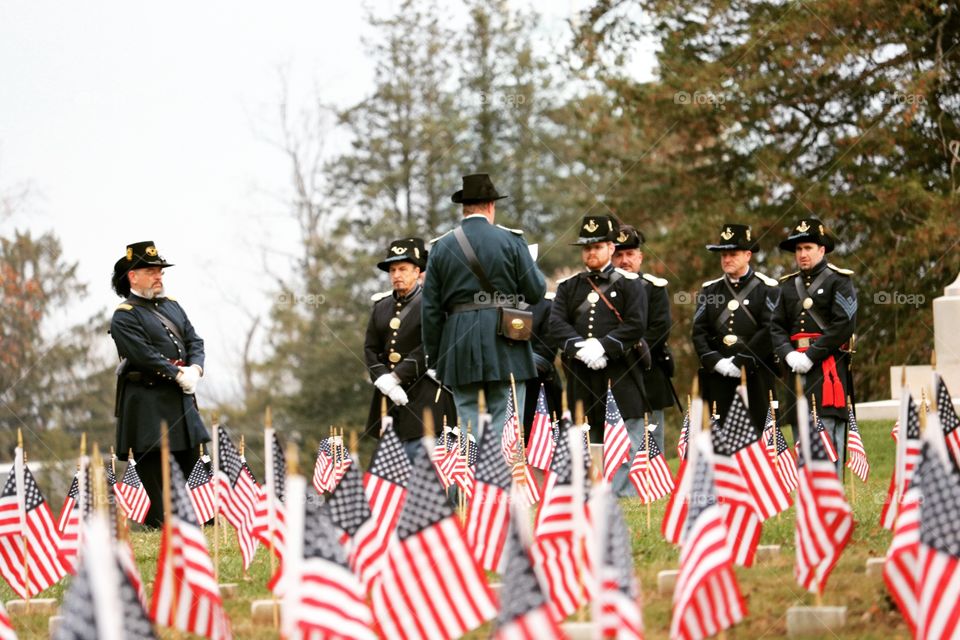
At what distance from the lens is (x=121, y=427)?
12.0 meters

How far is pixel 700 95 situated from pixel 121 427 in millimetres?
13430

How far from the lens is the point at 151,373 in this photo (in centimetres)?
1188

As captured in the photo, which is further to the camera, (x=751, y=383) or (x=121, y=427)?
(x=751, y=383)

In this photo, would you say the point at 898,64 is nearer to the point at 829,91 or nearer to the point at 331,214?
the point at 829,91

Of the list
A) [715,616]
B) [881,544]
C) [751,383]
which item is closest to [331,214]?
[751,383]

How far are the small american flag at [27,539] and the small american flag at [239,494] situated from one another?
3.20 feet

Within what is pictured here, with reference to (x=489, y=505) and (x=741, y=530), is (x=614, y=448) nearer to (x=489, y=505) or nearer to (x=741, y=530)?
(x=489, y=505)

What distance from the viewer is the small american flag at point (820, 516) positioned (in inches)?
255

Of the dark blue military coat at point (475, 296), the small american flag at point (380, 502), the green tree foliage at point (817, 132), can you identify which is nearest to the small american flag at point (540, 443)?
the dark blue military coat at point (475, 296)

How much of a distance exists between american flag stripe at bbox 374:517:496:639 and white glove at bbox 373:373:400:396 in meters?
5.57

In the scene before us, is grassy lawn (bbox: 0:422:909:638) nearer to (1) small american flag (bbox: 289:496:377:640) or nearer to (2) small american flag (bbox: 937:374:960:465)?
(2) small american flag (bbox: 937:374:960:465)

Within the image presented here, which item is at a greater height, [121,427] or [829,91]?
[829,91]

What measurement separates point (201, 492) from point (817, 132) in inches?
627

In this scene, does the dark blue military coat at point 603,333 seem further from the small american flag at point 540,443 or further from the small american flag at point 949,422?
the small american flag at point 949,422
